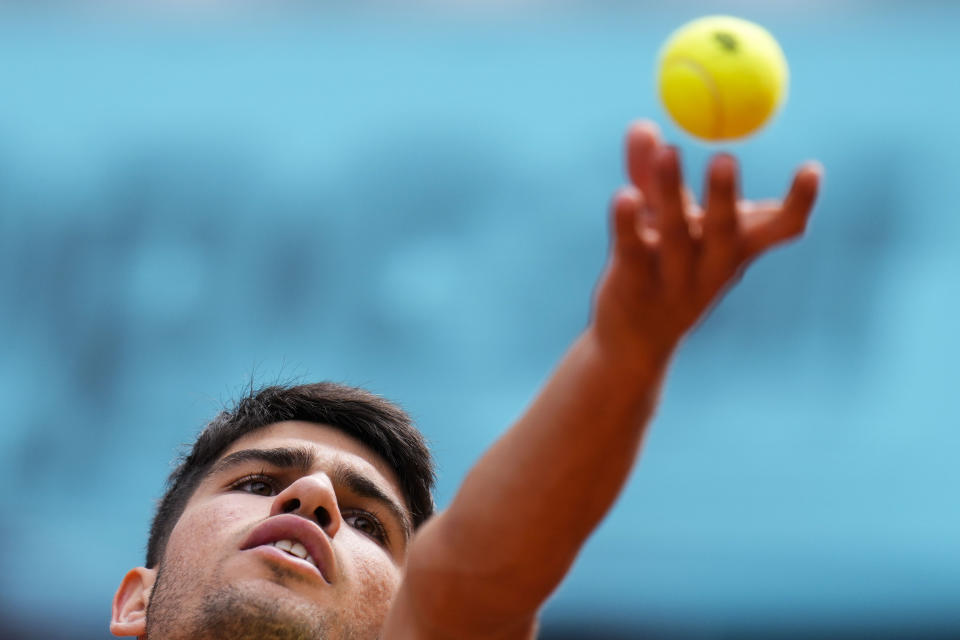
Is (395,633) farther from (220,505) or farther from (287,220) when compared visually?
(287,220)

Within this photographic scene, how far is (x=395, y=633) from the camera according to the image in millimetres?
2275

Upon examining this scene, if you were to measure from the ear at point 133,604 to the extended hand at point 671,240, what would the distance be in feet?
6.59

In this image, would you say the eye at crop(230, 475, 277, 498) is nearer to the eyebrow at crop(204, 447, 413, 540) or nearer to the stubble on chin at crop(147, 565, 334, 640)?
the eyebrow at crop(204, 447, 413, 540)

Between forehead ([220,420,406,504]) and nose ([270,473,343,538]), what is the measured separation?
0.31m

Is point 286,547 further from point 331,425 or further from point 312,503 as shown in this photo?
point 331,425

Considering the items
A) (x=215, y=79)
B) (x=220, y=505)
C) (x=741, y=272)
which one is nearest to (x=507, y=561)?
(x=741, y=272)

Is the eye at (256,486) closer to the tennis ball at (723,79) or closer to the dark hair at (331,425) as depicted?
the dark hair at (331,425)

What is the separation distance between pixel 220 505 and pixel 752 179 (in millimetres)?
5635

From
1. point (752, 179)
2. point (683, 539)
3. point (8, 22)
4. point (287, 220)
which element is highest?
point (8, 22)

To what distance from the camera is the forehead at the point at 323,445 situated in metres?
3.44

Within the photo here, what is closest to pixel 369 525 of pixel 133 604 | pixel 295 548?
pixel 295 548

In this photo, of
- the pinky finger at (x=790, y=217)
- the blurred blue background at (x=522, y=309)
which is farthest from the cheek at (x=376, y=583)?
the blurred blue background at (x=522, y=309)

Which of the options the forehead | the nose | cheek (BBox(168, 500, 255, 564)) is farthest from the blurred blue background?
the nose

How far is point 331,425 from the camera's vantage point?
11.9ft
